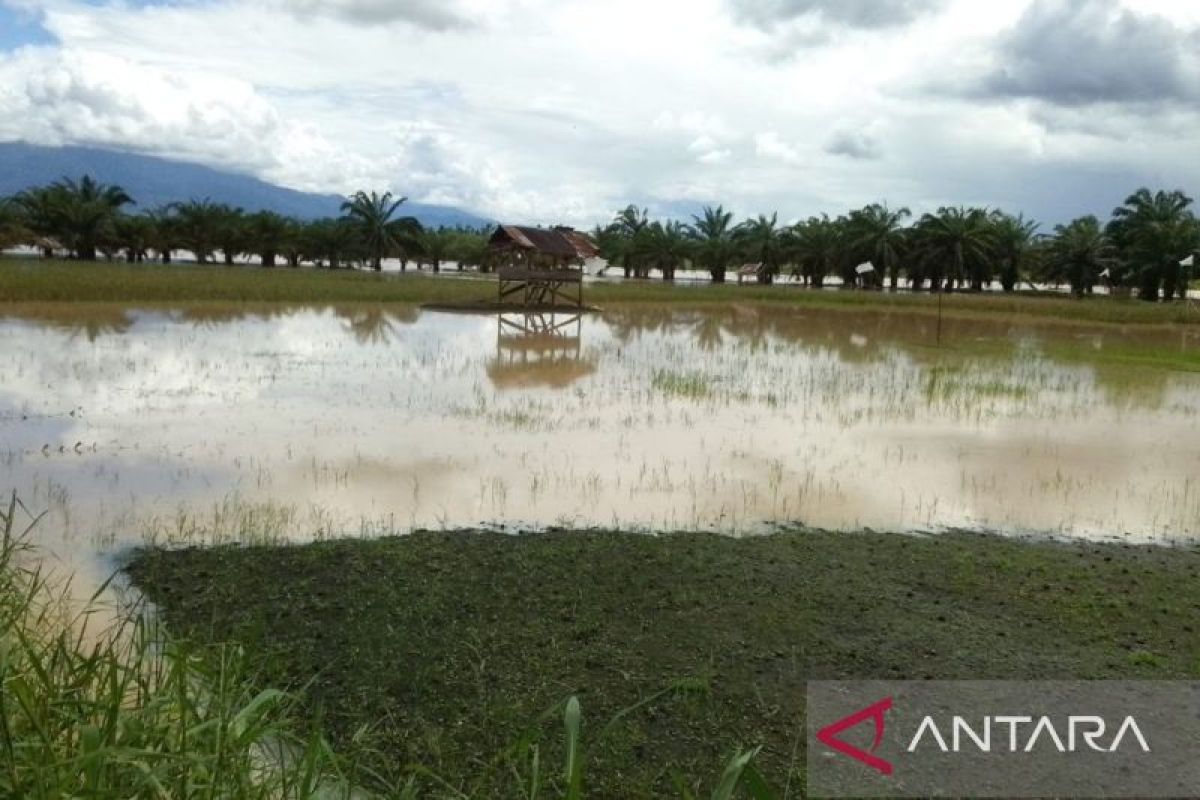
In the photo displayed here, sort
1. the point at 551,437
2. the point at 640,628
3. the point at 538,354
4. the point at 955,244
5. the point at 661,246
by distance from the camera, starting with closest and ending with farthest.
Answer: the point at 640,628 → the point at 551,437 → the point at 538,354 → the point at 955,244 → the point at 661,246

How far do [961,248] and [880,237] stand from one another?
3.91 meters

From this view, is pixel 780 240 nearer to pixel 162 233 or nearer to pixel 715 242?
pixel 715 242

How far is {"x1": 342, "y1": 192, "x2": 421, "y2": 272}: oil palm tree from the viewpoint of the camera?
4453 cm

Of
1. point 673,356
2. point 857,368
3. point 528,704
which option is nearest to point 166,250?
point 673,356

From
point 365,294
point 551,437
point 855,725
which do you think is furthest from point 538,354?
point 855,725

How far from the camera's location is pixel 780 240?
47.0 meters

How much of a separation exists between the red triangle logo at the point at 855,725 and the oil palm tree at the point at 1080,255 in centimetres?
4124

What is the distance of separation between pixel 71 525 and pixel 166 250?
41.7m

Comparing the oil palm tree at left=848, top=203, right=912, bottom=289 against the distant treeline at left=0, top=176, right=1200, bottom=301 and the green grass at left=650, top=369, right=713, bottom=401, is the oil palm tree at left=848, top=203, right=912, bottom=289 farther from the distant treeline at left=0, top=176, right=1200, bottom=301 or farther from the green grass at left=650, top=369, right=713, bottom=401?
the green grass at left=650, top=369, right=713, bottom=401

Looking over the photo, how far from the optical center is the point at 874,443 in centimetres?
855

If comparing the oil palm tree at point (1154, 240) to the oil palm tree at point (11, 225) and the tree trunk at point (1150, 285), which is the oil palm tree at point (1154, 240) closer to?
the tree trunk at point (1150, 285)

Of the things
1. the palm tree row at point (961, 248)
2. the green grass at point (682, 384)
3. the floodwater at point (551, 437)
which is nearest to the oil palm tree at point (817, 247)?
the palm tree row at point (961, 248)

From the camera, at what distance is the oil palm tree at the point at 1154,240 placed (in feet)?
113

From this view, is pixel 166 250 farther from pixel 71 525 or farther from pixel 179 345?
pixel 71 525
